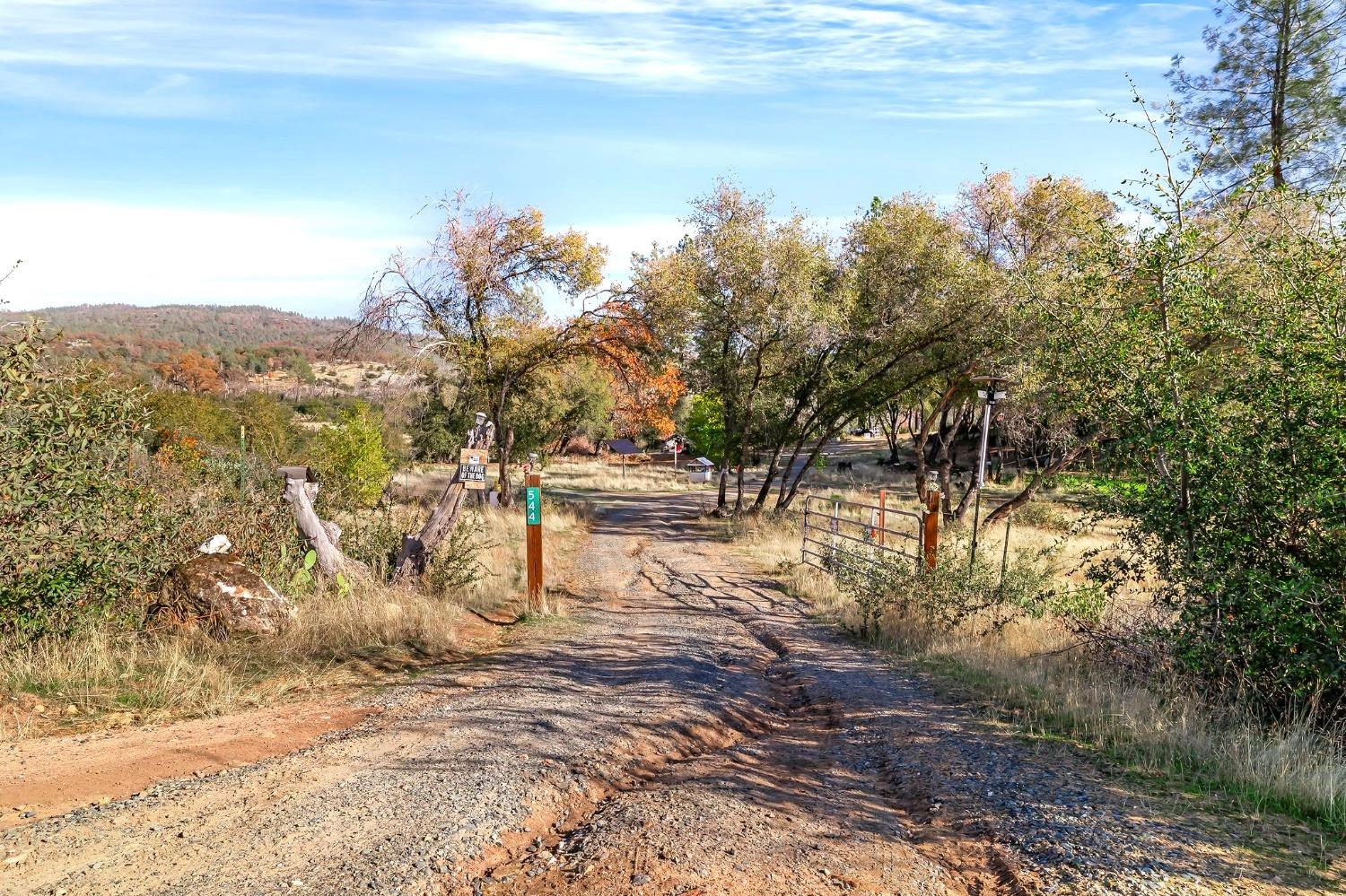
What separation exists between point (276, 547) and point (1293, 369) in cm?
1064

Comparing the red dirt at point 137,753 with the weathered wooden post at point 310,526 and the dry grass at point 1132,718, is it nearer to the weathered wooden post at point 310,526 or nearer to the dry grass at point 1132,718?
the weathered wooden post at point 310,526

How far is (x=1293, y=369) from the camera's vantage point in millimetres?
6902

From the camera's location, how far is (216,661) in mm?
8281

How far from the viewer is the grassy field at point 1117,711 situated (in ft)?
17.4

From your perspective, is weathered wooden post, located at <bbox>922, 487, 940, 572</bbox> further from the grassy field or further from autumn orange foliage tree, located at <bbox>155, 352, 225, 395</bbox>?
autumn orange foliage tree, located at <bbox>155, 352, 225, 395</bbox>

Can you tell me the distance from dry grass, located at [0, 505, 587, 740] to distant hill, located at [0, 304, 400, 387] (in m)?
45.1

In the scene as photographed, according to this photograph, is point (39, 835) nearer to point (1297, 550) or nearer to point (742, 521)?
point (1297, 550)

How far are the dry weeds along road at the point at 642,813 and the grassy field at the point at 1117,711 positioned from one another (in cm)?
51

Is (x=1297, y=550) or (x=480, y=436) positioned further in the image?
(x=480, y=436)

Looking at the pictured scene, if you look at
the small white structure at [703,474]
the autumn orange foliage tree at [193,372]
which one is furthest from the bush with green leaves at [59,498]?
the autumn orange foliage tree at [193,372]

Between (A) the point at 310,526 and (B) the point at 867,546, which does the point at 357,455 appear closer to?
(A) the point at 310,526

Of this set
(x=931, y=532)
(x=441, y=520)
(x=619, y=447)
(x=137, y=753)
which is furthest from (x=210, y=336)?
(x=137, y=753)

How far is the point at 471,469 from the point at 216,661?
14.5ft

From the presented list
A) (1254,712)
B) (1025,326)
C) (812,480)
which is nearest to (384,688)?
(1254,712)
